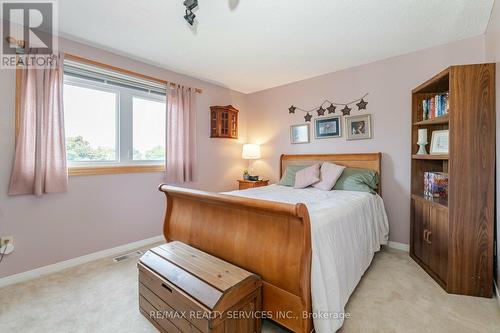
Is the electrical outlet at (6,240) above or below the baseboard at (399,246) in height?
above

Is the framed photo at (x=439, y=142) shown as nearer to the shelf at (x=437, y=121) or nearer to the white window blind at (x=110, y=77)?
the shelf at (x=437, y=121)

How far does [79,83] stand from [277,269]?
107 inches

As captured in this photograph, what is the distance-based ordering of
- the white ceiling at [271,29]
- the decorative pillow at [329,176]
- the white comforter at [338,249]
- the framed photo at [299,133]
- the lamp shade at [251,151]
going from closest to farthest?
the white comforter at [338,249] < the white ceiling at [271,29] < the decorative pillow at [329,176] < the framed photo at [299,133] < the lamp shade at [251,151]

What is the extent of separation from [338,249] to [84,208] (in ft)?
8.37

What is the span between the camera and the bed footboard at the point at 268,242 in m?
1.29

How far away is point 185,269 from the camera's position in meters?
1.44

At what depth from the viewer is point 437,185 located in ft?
7.75

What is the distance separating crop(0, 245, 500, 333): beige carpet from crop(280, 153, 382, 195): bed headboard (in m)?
1.21

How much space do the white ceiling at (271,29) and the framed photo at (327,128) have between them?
74 centimetres

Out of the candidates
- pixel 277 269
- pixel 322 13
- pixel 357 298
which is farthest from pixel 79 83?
pixel 357 298

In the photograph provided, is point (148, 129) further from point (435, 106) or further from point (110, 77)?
point (435, 106)

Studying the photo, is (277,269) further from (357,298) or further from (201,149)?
(201,149)

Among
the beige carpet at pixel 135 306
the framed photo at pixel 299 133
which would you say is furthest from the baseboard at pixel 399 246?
the framed photo at pixel 299 133

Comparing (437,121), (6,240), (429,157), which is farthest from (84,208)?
(437,121)
